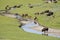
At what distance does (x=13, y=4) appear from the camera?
67188mm

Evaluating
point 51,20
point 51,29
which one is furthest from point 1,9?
point 51,29

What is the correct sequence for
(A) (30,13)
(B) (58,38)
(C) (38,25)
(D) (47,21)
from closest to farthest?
1. (B) (58,38)
2. (C) (38,25)
3. (D) (47,21)
4. (A) (30,13)

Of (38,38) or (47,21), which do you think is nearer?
(38,38)

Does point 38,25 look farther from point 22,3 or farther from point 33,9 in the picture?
point 22,3

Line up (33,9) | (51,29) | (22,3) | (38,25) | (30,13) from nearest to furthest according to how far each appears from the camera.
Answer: (51,29) < (38,25) < (30,13) < (33,9) < (22,3)

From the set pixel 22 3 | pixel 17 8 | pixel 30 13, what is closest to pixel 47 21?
pixel 30 13

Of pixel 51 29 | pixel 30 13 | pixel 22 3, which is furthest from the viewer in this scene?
pixel 22 3

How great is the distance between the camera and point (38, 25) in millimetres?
40562

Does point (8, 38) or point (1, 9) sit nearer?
point (8, 38)

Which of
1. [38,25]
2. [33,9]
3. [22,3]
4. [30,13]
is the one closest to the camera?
[38,25]

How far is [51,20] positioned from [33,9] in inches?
540

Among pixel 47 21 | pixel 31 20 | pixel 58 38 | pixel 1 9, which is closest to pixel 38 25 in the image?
pixel 47 21

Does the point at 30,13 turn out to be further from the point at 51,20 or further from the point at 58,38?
the point at 58,38

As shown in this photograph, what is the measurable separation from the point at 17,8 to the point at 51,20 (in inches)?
683
